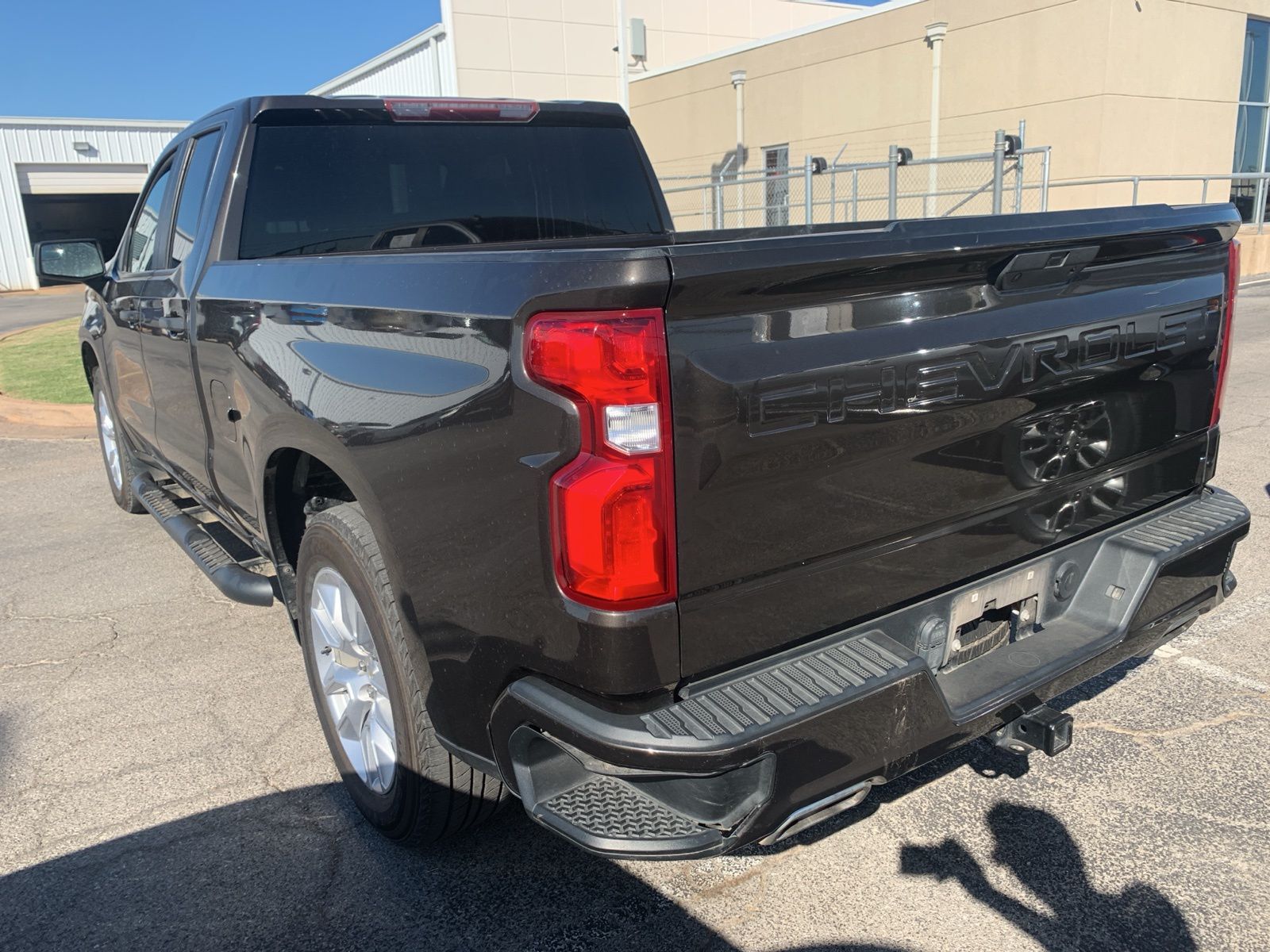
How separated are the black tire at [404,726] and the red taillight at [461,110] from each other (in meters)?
1.91

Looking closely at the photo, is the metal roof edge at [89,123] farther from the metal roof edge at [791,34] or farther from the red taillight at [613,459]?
the red taillight at [613,459]

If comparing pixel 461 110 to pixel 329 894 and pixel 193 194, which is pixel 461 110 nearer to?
pixel 193 194

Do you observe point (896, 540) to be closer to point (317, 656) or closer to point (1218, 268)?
point (1218, 268)

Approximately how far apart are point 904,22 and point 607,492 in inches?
873

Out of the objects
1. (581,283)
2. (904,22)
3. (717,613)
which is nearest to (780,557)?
(717,613)

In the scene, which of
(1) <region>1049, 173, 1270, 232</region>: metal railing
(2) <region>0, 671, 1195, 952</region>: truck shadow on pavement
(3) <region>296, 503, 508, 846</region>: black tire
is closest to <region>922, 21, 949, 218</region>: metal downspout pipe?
(1) <region>1049, 173, 1270, 232</region>: metal railing

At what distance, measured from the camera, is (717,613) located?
1.96 m

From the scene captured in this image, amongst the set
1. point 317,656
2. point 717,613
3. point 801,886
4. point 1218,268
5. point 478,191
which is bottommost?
point 801,886

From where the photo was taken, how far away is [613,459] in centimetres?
181

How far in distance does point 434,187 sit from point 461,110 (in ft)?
1.25

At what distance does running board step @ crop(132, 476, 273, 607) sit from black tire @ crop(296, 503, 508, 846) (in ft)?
2.58

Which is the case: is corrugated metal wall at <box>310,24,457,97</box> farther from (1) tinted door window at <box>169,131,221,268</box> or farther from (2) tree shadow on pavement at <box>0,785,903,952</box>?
(2) tree shadow on pavement at <box>0,785,903,952</box>

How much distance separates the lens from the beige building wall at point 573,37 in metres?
26.6

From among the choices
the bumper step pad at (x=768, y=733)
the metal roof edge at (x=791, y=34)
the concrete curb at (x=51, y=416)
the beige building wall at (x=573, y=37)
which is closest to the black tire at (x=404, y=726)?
the bumper step pad at (x=768, y=733)
